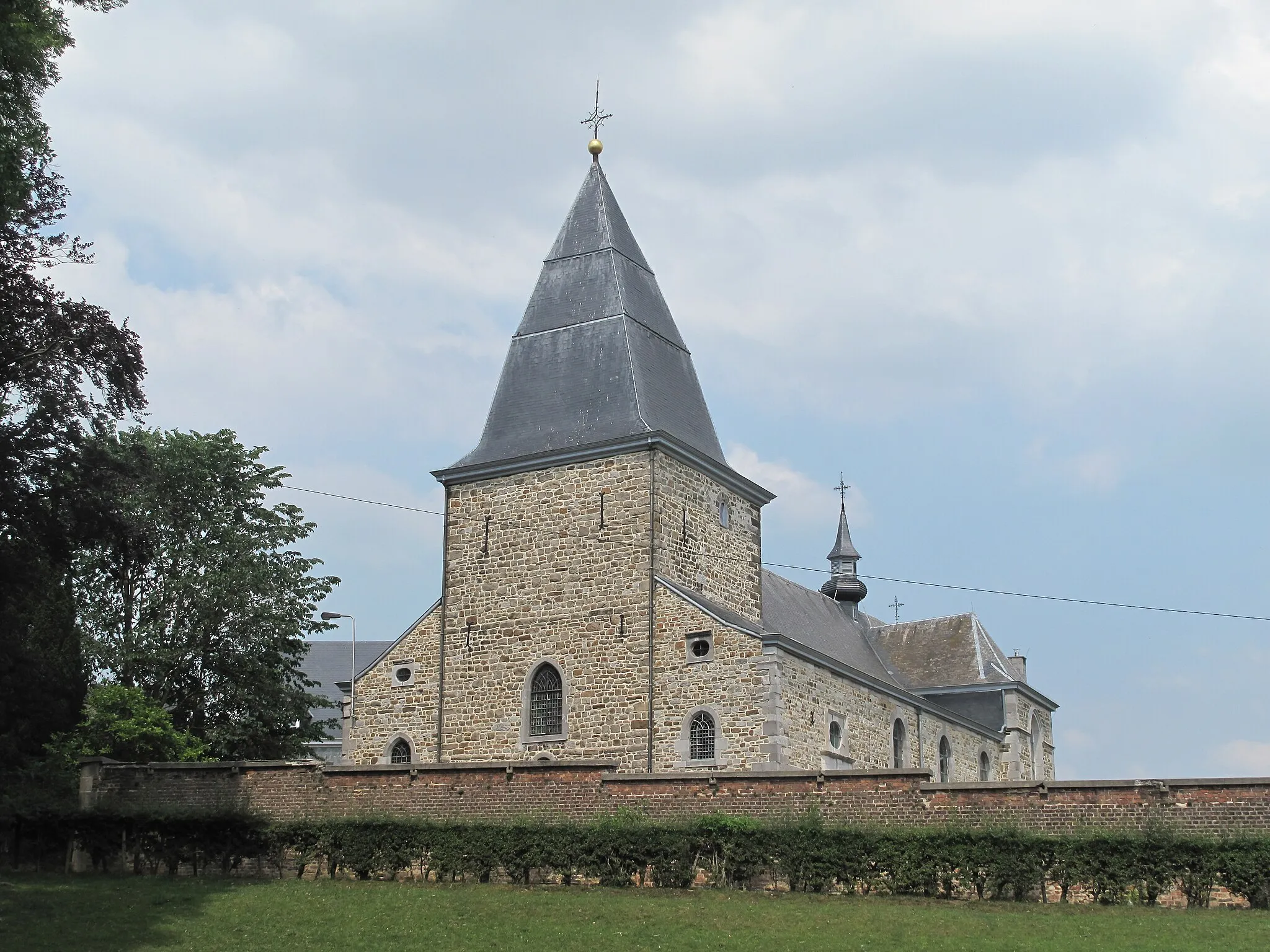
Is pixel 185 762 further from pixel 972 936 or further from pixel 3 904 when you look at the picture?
pixel 972 936

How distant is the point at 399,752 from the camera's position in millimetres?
30359

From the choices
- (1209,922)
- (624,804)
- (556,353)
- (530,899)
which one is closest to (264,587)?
(556,353)

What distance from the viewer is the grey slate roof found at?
35688 millimetres

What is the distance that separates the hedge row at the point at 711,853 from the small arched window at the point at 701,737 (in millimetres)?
5667

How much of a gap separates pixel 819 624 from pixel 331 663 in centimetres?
3203

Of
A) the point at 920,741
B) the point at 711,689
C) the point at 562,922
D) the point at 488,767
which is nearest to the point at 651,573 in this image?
the point at 711,689

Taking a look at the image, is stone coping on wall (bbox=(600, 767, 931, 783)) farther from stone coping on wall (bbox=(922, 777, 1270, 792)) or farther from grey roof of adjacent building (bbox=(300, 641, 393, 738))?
grey roof of adjacent building (bbox=(300, 641, 393, 738))

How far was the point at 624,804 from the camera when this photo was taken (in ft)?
73.5

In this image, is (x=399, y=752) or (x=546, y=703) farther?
(x=399, y=752)

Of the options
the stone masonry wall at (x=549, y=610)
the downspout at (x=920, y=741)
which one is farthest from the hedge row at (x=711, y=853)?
the downspout at (x=920, y=741)

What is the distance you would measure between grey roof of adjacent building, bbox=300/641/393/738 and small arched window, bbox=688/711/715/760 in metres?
36.2

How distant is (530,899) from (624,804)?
12.1 feet

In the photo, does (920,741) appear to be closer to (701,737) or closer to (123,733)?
(701,737)

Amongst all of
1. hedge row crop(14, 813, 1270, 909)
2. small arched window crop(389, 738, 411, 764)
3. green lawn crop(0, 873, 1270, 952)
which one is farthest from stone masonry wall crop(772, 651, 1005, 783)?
small arched window crop(389, 738, 411, 764)
